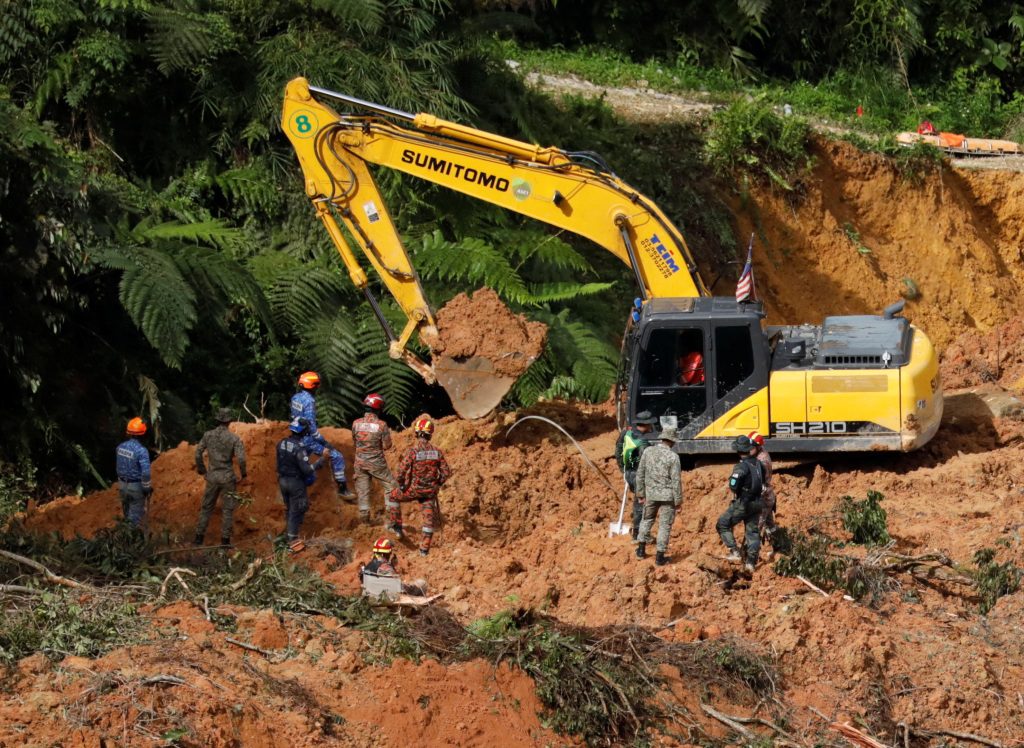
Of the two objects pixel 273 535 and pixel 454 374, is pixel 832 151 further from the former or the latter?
pixel 273 535

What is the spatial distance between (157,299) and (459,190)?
11.0 ft

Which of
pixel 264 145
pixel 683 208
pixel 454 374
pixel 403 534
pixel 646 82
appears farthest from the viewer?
pixel 646 82

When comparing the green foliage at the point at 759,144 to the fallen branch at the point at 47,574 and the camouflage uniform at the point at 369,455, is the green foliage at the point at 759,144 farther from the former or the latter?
the fallen branch at the point at 47,574

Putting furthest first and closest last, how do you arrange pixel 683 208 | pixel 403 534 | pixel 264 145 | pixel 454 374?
pixel 683 208 < pixel 264 145 < pixel 454 374 < pixel 403 534

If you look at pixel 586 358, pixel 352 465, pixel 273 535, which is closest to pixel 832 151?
pixel 586 358

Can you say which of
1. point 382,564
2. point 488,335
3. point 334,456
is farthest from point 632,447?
point 382,564

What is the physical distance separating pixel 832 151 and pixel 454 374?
11.6m

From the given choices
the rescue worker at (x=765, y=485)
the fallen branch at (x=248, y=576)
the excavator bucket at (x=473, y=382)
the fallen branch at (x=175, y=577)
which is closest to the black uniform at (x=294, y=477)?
the fallen branch at (x=248, y=576)

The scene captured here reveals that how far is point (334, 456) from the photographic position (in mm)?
14539

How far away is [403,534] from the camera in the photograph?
13922 mm

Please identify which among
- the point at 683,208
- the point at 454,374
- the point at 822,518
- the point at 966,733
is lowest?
the point at 966,733

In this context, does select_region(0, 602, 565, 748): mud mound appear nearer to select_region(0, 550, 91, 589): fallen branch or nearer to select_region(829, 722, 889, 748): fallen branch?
select_region(0, 550, 91, 589): fallen branch

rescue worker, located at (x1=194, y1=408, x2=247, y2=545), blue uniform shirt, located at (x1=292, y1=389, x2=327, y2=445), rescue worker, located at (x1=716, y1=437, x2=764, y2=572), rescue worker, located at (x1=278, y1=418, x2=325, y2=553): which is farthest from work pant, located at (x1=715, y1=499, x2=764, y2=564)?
rescue worker, located at (x1=194, y1=408, x2=247, y2=545)

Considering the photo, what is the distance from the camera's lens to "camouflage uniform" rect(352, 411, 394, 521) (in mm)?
14031
